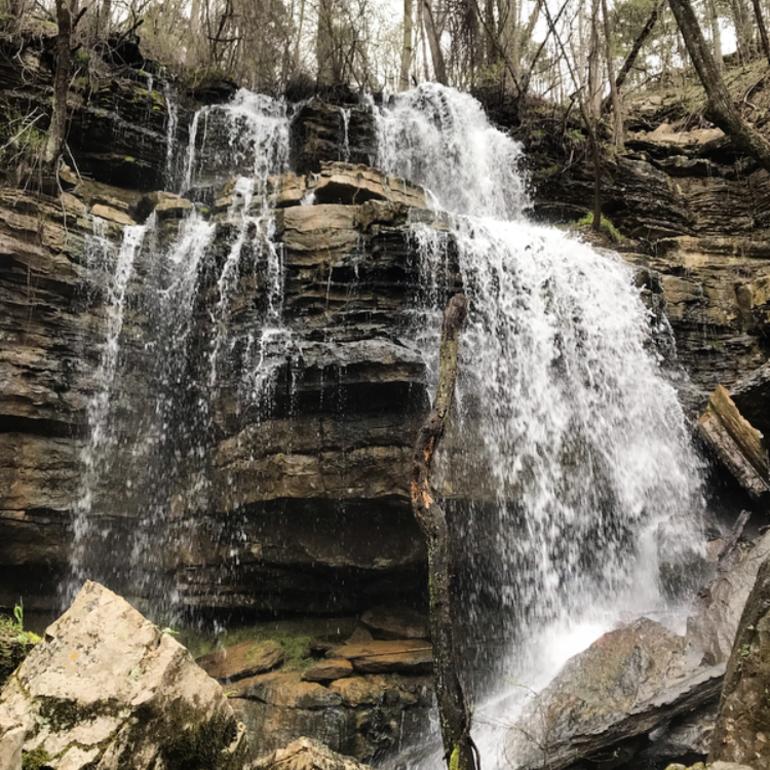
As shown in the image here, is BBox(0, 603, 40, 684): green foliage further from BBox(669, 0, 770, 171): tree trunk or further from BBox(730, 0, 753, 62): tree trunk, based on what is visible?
BBox(730, 0, 753, 62): tree trunk

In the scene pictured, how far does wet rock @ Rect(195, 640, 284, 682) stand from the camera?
7668 millimetres

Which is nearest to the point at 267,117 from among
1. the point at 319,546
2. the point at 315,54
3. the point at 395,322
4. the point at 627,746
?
the point at 315,54

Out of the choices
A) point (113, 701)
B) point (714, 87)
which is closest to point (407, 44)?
point (714, 87)

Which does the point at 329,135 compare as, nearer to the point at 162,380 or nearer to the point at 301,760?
the point at 162,380

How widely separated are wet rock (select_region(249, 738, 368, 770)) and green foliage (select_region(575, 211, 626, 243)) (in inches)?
454

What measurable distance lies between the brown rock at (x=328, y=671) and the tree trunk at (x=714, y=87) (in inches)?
281

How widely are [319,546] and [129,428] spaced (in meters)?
3.24

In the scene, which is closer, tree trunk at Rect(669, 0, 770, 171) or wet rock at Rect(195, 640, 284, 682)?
tree trunk at Rect(669, 0, 770, 171)

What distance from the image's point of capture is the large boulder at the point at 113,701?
8.45ft

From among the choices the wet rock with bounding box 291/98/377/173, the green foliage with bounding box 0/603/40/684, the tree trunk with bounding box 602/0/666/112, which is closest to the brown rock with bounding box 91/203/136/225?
the wet rock with bounding box 291/98/377/173

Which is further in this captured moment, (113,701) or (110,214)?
(110,214)

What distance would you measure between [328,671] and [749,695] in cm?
545

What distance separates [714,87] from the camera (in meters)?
6.31

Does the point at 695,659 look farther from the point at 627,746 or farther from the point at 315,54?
the point at 315,54
